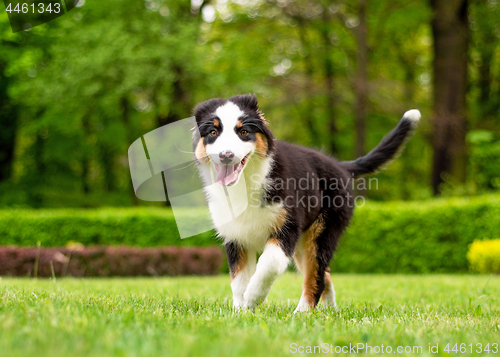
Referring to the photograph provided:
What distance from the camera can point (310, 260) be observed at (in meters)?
4.52

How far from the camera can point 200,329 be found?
2576 mm

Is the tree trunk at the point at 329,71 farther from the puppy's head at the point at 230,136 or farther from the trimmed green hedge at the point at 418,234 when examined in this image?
the puppy's head at the point at 230,136

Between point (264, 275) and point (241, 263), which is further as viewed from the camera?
point (241, 263)

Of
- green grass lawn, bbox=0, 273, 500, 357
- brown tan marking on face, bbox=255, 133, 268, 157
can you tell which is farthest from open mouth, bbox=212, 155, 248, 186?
green grass lawn, bbox=0, 273, 500, 357

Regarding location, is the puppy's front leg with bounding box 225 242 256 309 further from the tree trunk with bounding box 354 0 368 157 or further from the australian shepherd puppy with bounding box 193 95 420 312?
the tree trunk with bounding box 354 0 368 157

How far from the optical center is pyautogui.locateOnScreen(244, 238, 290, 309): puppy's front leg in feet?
12.1

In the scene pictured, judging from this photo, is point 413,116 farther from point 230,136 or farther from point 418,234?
point 418,234

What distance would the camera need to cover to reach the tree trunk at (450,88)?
51.2 feet

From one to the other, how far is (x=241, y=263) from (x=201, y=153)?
43.0 inches

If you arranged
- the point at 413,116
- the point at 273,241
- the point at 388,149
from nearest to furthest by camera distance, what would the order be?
the point at 273,241
the point at 413,116
the point at 388,149

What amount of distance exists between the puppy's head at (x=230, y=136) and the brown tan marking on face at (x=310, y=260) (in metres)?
1.08

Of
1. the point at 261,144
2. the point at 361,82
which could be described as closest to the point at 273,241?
the point at 261,144

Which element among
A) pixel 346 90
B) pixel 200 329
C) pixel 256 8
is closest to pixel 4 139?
pixel 256 8

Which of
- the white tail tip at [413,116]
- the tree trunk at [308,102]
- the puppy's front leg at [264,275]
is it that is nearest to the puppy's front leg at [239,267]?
the puppy's front leg at [264,275]
